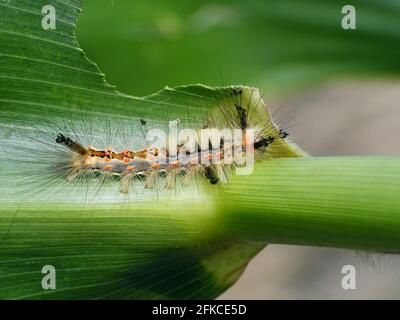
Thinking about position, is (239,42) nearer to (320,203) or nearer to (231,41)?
(231,41)

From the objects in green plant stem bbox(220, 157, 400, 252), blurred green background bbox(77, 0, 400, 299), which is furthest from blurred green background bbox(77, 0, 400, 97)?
green plant stem bbox(220, 157, 400, 252)

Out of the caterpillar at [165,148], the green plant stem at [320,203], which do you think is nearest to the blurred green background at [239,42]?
the caterpillar at [165,148]

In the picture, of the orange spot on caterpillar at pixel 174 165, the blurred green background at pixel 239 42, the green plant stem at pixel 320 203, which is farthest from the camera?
the blurred green background at pixel 239 42

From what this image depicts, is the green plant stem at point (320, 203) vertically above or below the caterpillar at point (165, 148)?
below

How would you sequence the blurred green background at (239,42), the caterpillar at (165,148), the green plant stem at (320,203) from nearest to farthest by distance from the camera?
the green plant stem at (320,203), the caterpillar at (165,148), the blurred green background at (239,42)

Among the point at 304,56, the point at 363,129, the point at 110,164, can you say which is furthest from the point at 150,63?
the point at 363,129

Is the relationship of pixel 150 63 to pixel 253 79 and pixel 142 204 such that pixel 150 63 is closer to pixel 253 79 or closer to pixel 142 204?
pixel 253 79

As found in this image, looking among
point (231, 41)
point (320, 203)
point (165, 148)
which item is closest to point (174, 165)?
point (165, 148)

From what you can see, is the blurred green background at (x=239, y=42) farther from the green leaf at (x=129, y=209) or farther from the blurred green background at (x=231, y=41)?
the green leaf at (x=129, y=209)
